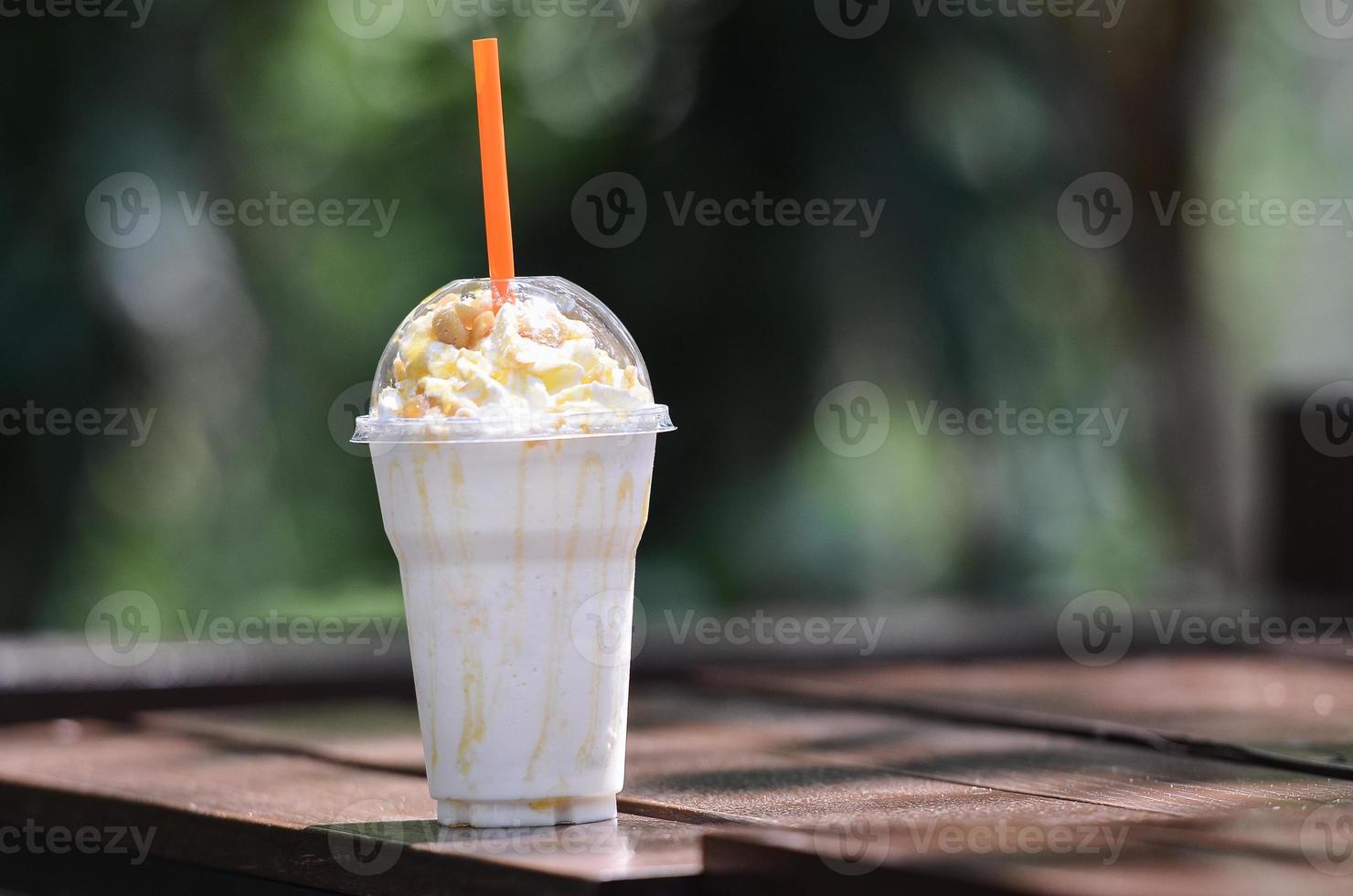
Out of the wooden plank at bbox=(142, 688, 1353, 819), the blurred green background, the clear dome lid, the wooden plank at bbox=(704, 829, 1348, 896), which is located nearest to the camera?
the wooden plank at bbox=(704, 829, 1348, 896)

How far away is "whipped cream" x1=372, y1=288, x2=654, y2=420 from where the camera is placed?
1815 mm

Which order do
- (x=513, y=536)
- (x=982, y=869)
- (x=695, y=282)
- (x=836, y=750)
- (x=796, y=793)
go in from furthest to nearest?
1. (x=695, y=282)
2. (x=836, y=750)
3. (x=796, y=793)
4. (x=513, y=536)
5. (x=982, y=869)

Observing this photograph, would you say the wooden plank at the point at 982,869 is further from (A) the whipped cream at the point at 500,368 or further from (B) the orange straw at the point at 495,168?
(B) the orange straw at the point at 495,168

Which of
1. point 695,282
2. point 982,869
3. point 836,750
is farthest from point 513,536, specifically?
point 695,282

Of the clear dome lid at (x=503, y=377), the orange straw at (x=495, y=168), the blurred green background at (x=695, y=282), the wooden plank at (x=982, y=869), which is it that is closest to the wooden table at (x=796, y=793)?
the wooden plank at (x=982, y=869)

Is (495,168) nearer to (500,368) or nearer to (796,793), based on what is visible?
(500,368)

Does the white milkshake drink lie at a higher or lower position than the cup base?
higher

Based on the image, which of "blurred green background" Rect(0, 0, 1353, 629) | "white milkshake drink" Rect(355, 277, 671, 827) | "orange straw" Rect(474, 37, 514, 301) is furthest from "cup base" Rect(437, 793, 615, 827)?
"blurred green background" Rect(0, 0, 1353, 629)

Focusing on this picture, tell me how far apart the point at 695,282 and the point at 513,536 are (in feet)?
19.4

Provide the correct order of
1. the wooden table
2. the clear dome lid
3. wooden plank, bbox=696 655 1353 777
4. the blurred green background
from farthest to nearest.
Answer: the blurred green background < wooden plank, bbox=696 655 1353 777 < the clear dome lid < the wooden table

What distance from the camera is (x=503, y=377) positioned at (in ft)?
5.98

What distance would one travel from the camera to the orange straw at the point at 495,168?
1893 millimetres

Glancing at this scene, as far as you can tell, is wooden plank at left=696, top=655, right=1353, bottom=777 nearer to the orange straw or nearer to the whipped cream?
the whipped cream

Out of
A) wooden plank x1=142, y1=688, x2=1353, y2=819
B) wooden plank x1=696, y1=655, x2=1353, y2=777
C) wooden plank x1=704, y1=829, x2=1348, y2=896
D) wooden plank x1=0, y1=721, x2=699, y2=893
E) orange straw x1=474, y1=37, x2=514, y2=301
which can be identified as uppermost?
orange straw x1=474, y1=37, x2=514, y2=301
